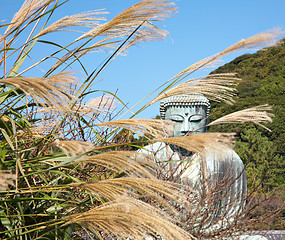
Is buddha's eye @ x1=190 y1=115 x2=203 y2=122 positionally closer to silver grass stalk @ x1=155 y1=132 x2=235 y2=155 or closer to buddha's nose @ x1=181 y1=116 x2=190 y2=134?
buddha's nose @ x1=181 y1=116 x2=190 y2=134

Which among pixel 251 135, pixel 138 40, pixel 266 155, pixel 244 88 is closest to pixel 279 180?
pixel 266 155

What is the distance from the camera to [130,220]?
47.0 inches

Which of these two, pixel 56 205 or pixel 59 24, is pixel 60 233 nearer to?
pixel 56 205

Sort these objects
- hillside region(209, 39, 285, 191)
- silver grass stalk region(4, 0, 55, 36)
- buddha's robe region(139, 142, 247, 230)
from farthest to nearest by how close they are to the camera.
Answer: hillside region(209, 39, 285, 191)
buddha's robe region(139, 142, 247, 230)
silver grass stalk region(4, 0, 55, 36)

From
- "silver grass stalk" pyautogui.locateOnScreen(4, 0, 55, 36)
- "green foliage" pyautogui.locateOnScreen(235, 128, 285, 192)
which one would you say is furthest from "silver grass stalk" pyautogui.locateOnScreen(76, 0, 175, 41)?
"green foliage" pyautogui.locateOnScreen(235, 128, 285, 192)

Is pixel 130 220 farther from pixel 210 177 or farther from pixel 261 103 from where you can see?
pixel 261 103

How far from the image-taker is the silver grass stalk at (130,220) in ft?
3.80

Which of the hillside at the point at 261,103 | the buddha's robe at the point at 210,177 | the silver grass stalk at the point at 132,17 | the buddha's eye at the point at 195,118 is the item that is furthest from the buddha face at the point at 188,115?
the hillside at the point at 261,103

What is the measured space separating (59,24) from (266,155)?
12.8 m

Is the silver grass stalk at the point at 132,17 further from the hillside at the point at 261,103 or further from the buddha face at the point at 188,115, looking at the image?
the hillside at the point at 261,103

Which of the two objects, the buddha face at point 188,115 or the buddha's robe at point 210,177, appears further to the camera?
the buddha face at point 188,115

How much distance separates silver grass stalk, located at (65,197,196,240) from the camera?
116 cm

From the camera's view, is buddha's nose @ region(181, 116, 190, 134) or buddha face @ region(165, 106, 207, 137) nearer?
buddha's nose @ region(181, 116, 190, 134)

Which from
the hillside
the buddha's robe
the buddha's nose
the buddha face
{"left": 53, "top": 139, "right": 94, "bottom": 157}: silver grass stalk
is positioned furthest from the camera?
the hillside
